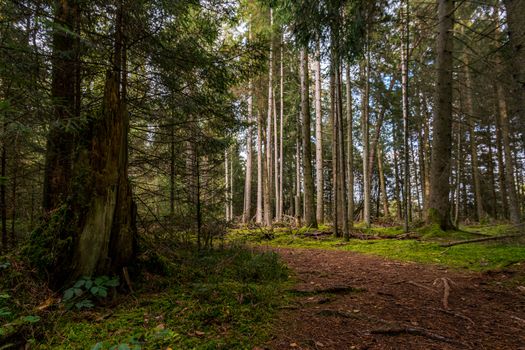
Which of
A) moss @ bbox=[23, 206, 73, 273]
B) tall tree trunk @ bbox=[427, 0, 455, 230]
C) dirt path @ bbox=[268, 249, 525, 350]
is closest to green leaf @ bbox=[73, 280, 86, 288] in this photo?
moss @ bbox=[23, 206, 73, 273]

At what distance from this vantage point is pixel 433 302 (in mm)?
3219

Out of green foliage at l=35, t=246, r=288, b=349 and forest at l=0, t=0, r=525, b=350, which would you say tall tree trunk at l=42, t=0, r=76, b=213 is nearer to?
forest at l=0, t=0, r=525, b=350

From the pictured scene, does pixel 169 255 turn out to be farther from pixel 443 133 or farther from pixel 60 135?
pixel 443 133

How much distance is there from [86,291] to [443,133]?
9.12 metres

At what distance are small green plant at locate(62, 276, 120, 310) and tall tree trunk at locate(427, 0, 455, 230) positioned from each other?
8.32 meters

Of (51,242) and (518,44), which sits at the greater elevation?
(518,44)

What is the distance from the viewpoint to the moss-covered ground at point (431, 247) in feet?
16.5

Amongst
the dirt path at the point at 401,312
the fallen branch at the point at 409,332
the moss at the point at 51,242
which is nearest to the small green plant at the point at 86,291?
the moss at the point at 51,242

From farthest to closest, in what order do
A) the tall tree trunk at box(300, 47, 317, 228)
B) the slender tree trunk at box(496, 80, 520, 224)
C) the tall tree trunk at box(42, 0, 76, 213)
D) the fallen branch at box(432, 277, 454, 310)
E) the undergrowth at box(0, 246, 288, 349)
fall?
the slender tree trunk at box(496, 80, 520, 224) < the tall tree trunk at box(300, 47, 317, 228) < the tall tree trunk at box(42, 0, 76, 213) < the fallen branch at box(432, 277, 454, 310) < the undergrowth at box(0, 246, 288, 349)

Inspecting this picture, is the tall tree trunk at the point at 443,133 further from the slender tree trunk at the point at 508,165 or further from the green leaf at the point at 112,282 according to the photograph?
the green leaf at the point at 112,282

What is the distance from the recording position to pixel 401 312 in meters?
2.91

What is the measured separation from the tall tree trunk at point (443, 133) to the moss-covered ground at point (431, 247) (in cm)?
65

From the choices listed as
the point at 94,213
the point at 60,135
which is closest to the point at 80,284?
the point at 94,213

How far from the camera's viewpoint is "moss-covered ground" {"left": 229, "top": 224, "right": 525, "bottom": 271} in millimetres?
5035
